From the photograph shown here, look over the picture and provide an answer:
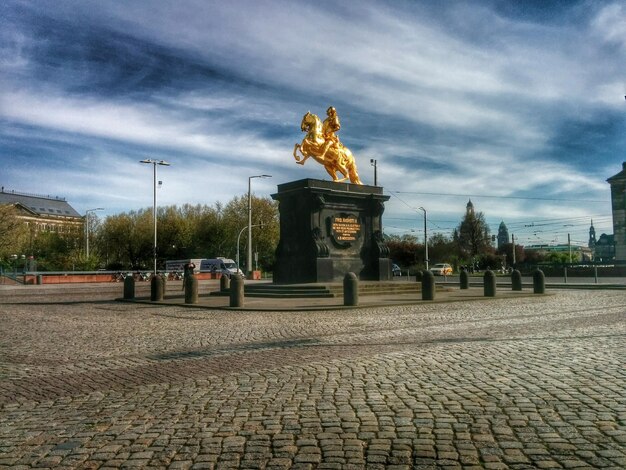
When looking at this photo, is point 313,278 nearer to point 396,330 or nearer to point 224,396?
point 396,330

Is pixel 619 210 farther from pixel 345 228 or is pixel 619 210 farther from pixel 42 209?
pixel 42 209

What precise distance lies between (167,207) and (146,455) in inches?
3064

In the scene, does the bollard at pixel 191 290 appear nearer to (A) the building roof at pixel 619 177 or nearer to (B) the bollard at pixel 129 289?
(B) the bollard at pixel 129 289

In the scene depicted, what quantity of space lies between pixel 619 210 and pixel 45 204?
393ft

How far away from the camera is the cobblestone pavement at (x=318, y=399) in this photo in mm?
4043

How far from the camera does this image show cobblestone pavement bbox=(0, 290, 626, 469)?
4043mm

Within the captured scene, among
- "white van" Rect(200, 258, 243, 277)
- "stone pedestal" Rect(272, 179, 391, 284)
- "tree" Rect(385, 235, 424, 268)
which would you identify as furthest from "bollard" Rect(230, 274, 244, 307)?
"tree" Rect(385, 235, 424, 268)

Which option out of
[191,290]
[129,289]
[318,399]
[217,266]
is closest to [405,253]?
[217,266]

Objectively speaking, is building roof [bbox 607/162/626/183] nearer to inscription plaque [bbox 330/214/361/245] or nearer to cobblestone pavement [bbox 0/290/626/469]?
inscription plaque [bbox 330/214/361/245]

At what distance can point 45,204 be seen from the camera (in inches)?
5128

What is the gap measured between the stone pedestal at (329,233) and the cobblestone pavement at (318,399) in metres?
12.7

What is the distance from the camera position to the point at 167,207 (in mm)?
79125

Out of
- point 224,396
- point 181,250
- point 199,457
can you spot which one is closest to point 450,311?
point 224,396

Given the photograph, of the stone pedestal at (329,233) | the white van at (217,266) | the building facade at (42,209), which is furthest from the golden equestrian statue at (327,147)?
the building facade at (42,209)
